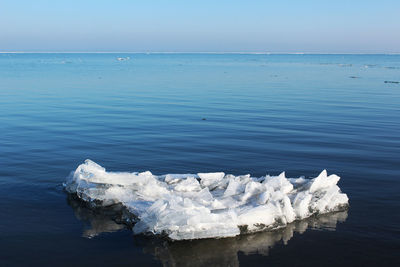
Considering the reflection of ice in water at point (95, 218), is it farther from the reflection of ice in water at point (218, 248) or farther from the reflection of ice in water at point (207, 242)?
the reflection of ice in water at point (218, 248)

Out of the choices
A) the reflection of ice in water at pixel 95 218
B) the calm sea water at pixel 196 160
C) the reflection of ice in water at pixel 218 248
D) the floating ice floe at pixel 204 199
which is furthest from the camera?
the reflection of ice in water at pixel 95 218

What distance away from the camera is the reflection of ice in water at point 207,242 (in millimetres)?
7830

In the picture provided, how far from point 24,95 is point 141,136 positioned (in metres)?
19.5

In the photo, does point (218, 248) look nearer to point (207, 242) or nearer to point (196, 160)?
point (207, 242)

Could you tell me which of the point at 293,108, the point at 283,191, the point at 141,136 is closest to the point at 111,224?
the point at 283,191

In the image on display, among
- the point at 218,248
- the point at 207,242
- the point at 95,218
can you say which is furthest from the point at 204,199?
the point at 95,218

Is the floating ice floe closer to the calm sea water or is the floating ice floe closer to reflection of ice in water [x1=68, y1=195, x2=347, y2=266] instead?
reflection of ice in water [x1=68, y1=195, x2=347, y2=266]

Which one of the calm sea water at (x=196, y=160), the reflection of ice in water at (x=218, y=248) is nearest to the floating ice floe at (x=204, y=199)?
the reflection of ice in water at (x=218, y=248)

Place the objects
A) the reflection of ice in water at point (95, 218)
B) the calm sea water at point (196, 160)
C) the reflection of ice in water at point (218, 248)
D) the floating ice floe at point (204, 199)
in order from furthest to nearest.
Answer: the reflection of ice in water at point (95, 218) < the floating ice floe at point (204, 199) < the calm sea water at point (196, 160) < the reflection of ice in water at point (218, 248)

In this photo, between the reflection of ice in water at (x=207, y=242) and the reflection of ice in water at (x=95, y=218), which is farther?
the reflection of ice in water at (x=95, y=218)

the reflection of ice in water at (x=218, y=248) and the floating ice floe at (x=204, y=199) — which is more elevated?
the floating ice floe at (x=204, y=199)

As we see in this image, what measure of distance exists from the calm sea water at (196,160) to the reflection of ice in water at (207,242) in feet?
0.11

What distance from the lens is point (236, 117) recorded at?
24047 mm

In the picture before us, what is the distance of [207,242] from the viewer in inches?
333
